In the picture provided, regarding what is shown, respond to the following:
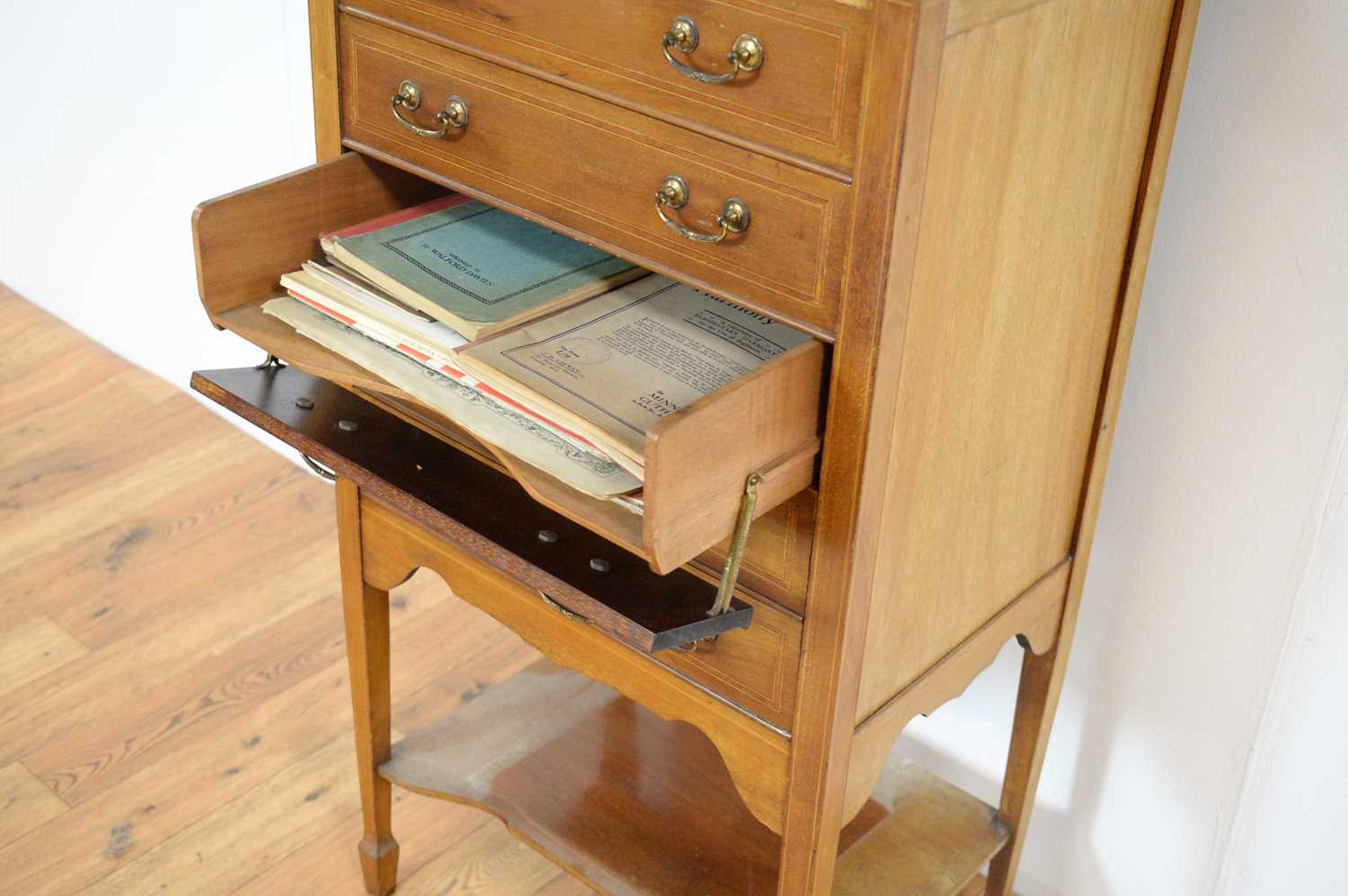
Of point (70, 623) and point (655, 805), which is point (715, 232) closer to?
point (655, 805)

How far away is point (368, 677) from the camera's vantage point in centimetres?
161

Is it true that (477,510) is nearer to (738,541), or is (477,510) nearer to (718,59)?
(738,541)

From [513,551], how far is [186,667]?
1111 millimetres

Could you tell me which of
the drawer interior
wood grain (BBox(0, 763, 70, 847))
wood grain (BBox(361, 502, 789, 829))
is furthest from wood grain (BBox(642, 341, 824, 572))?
wood grain (BBox(0, 763, 70, 847))

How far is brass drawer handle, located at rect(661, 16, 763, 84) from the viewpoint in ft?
3.15

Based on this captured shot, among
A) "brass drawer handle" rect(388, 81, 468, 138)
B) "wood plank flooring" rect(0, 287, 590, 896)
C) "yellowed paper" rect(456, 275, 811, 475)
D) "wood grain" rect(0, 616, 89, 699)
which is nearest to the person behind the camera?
"yellowed paper" rect(456, 275, 811, 475)

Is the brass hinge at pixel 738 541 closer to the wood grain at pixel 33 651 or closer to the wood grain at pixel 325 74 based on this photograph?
the wood grain at pixel 325 74

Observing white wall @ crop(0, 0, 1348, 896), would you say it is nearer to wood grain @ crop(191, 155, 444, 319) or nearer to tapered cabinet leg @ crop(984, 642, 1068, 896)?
tapered cabinet leg @ crop(984, 642, 1068, 896)

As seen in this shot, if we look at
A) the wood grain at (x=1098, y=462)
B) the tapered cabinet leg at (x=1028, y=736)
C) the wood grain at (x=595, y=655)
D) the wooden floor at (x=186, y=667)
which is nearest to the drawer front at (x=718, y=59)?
the wood grain at (x=1098, y=462)

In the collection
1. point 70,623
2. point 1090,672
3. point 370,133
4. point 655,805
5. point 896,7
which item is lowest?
point 70,623

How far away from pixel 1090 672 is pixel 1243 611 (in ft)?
0.67

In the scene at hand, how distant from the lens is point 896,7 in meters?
0.88

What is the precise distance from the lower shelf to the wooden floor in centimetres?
14

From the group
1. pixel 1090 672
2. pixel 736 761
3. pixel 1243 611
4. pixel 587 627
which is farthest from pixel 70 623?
pixel 1243 611
